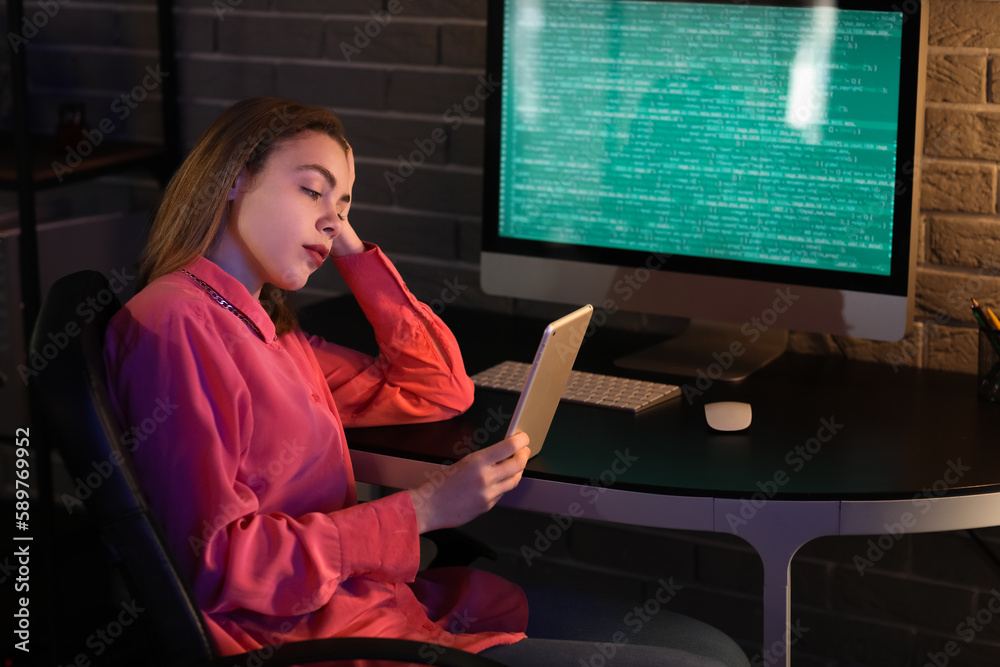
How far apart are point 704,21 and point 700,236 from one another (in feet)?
1.00

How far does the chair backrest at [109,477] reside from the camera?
97 cm

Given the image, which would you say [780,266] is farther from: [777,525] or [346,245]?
[346,245]

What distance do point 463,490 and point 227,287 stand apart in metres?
0.34

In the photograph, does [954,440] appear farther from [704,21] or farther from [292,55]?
[292,55]

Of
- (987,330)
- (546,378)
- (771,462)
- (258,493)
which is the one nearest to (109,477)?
(258,493)

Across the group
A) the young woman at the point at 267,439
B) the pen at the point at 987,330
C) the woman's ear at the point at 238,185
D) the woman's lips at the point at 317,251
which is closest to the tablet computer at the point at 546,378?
the young woman at the point at 267,439

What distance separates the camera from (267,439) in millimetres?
1158

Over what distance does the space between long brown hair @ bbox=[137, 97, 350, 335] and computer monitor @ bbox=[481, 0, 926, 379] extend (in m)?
0.54

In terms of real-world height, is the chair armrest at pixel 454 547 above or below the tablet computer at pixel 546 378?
below

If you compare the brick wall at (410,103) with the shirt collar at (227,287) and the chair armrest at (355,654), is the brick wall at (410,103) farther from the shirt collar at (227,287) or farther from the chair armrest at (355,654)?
the chair armrest at (355,654)

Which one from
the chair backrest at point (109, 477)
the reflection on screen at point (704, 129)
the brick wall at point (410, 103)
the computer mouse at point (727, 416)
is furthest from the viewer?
the brick wall at point (410, 103)

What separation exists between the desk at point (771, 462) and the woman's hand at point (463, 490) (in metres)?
0.07

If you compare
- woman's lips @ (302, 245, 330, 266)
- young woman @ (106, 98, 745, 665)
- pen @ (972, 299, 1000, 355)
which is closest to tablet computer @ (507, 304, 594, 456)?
young woman @ (106, 98, 745, 665)

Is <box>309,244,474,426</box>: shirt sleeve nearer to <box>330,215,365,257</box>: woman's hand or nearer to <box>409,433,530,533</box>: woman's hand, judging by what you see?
<box>330,215,365,257</box>: woman's hand
